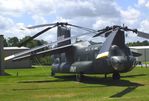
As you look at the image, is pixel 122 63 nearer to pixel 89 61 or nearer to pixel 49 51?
pixel 89 61

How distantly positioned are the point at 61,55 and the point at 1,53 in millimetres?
14750

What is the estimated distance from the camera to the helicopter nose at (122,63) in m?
24.9

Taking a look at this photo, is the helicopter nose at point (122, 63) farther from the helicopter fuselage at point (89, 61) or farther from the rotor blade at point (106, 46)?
the rotor blade at point (106, 46)

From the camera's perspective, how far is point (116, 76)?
3005 cm

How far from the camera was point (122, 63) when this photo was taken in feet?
81.7

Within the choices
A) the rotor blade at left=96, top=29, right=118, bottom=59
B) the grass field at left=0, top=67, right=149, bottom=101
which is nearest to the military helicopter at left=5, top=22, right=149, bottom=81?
the rotor blade at left=96, top=29, right=118, bottom=59

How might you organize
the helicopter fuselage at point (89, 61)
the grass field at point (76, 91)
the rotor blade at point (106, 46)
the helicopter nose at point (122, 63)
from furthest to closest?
the helicopter fuselage at point (89, 61) < the helicopter nose at point (122, 63) < the rotor blade at point (106, 46) < the grass field at point (76, 91)

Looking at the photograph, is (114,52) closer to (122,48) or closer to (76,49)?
(122,48)

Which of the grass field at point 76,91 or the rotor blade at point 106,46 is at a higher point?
the rotor blade at point 106,46

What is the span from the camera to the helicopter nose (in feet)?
A: 81.7

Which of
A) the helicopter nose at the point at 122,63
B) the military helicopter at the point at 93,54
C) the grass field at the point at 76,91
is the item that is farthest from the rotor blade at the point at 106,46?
the grass field at the point at 76,91

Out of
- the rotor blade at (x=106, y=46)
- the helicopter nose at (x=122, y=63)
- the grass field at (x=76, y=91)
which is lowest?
the grass field at (x=76, y=91)

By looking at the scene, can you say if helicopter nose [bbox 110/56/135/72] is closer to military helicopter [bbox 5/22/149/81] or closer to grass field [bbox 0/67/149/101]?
military helicopter [bbox 5/22/149/81]

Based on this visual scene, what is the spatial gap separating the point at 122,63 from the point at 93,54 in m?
4.10
